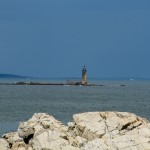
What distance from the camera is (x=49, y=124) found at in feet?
108

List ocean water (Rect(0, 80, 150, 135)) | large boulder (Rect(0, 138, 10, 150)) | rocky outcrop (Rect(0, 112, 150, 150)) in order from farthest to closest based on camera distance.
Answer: ocean water (Rect(0, 80, 150, 135)) < large boulder (Rect(0, 138, 10, 150)) < rocky outcrop (Rect(0, 112, 150, 150))

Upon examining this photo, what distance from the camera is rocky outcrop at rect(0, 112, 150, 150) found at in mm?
27391

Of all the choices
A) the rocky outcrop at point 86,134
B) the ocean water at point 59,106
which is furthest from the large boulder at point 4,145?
the ocean water at point 59,106

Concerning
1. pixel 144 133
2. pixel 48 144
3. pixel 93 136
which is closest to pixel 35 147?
pixel 48 144

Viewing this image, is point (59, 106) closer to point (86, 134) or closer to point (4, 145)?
point (4, 145)

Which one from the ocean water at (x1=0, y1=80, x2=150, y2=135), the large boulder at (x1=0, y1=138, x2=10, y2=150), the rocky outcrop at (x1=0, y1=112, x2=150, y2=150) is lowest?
the ocean water at (x1=0, y1=80, x2=150, y2=135)

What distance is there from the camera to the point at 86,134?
3050 cm

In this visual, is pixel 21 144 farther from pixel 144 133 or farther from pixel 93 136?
pixel 144 133

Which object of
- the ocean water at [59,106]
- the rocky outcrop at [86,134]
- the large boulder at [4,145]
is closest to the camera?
the rocky outcrop at [86,134]

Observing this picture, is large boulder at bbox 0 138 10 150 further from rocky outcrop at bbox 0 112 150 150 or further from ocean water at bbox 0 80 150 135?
ocean water at bbox 0 80 150 135

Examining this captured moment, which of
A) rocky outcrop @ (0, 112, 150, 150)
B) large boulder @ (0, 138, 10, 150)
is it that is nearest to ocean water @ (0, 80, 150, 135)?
large boulder @ (0, 138, 10, 150)

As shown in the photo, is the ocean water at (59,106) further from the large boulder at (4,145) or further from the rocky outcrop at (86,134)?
the rocky outcrop at (86,134)

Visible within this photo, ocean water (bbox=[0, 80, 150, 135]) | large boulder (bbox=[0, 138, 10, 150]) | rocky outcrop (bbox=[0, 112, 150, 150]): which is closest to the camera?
rocky outcrop (bbox=[0, 112, 150, 150])

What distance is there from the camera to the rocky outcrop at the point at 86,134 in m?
27.4
